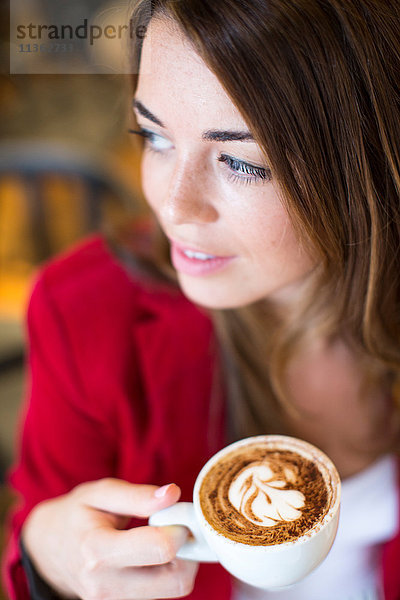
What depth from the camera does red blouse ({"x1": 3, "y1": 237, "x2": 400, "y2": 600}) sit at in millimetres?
1042

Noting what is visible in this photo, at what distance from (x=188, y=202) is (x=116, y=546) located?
45cm

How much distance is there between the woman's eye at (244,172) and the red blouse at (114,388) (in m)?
0.41

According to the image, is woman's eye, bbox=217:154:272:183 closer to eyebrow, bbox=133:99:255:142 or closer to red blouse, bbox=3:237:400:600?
eyebrow, bbox=133:99:255:142

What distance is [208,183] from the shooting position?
2.48 ft

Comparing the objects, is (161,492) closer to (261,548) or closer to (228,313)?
(261,548)

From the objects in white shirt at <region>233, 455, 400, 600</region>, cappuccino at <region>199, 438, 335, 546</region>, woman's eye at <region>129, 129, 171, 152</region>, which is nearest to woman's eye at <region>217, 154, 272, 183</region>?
woman's eye at <region>129, 129, 171, 152</region>

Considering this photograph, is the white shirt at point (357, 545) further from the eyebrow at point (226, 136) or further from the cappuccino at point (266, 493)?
the eyebrow at point (226, 136)

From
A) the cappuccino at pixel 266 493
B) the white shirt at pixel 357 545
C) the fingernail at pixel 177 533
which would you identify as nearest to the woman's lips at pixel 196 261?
the cappuccino at pixel 266 493

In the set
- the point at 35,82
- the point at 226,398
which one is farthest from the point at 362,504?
the point at 35,82

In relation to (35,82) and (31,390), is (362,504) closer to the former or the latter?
(31,390)

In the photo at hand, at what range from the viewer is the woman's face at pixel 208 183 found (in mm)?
690

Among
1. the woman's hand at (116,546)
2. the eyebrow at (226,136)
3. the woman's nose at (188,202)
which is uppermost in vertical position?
the eyebrow at (226,136)

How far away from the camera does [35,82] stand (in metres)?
4.65

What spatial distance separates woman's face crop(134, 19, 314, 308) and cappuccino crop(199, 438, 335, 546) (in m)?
0.25
